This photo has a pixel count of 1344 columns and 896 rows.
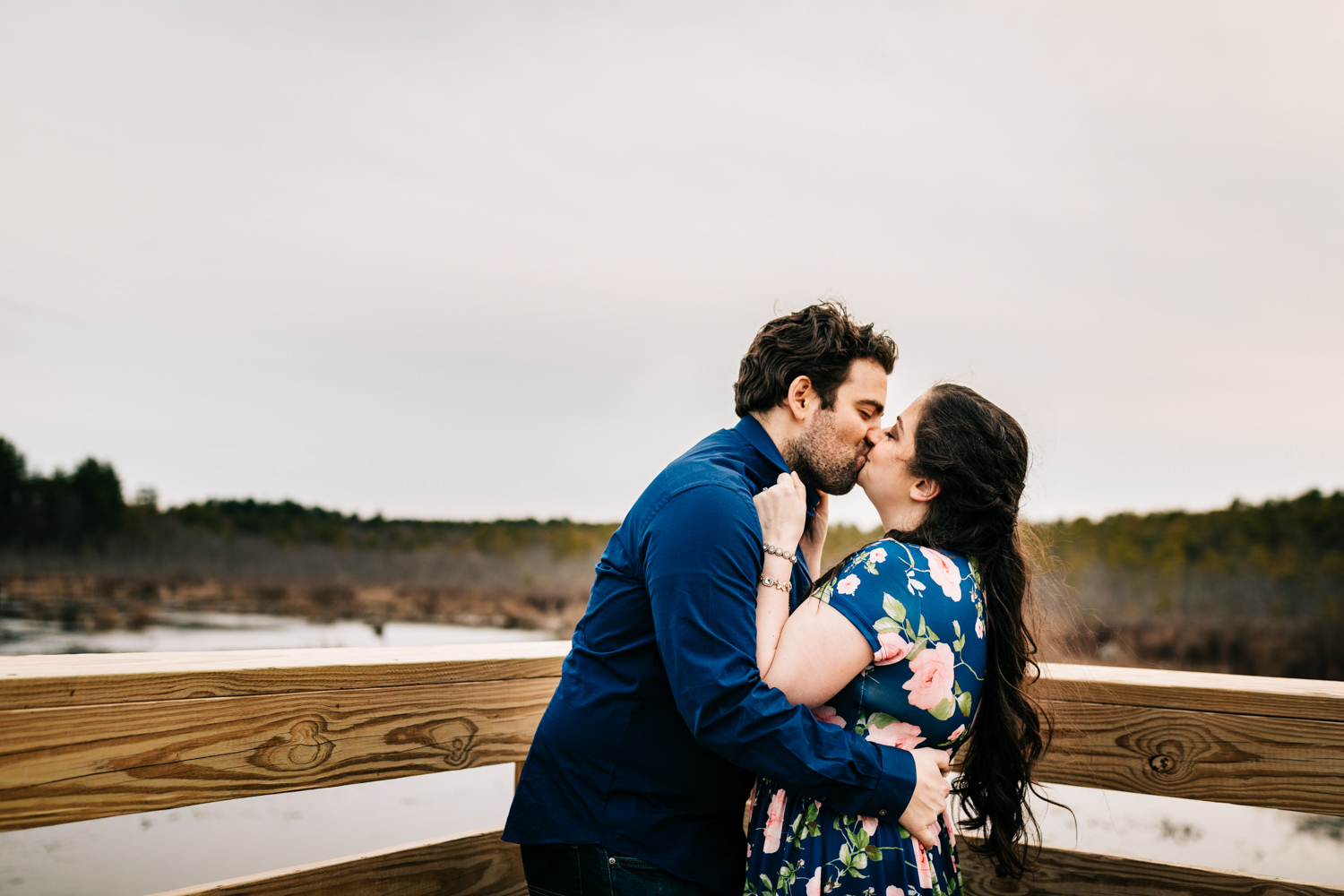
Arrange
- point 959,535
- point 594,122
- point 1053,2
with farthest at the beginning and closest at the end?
point 594,122, point 1053,2, point 959,535

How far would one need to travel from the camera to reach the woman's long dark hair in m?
1.62

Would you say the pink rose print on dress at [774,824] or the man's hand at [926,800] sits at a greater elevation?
the man's hand at [926,800]

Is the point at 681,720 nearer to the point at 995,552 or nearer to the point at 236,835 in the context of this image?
the point at 995,552

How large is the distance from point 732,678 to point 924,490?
0.63 m

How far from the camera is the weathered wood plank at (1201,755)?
4.89ft

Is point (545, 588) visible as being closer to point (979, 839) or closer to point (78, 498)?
point (78, 498)

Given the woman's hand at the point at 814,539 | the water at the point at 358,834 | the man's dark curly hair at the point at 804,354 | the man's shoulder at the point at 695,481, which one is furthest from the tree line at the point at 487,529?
the man's shoulder at the point at 695,481

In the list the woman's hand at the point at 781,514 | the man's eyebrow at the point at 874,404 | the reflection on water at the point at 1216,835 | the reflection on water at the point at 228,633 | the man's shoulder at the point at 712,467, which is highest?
the man's eyebrow at the point at 874,404

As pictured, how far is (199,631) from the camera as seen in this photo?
132 feet

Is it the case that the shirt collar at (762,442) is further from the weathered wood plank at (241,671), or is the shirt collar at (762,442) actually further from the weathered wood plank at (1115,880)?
the weathered wood plank at (1115,880)

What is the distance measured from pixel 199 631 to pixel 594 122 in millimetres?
34495

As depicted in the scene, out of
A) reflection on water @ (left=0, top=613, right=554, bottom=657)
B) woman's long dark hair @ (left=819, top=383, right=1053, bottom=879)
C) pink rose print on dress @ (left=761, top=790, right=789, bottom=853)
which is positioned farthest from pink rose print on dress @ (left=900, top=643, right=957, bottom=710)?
reflection on water @ (left=0, top=613, right=554, bottom=657)

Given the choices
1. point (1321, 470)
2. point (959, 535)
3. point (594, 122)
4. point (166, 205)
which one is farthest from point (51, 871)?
point (166, 205)

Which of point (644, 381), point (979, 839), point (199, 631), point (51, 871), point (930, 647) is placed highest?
point (644, 381)
